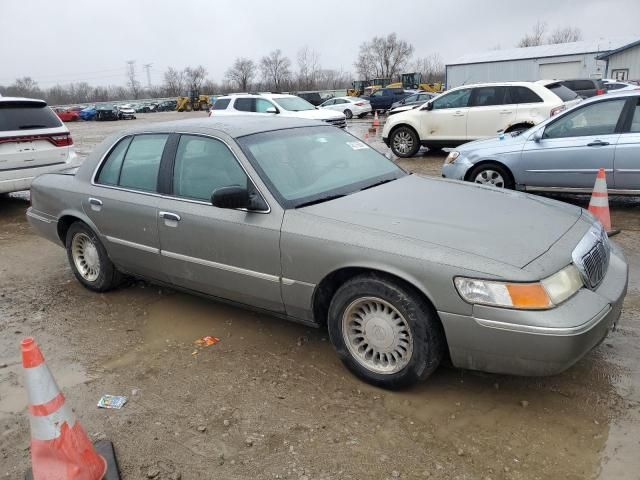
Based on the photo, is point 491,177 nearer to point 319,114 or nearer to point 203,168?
point 203,168

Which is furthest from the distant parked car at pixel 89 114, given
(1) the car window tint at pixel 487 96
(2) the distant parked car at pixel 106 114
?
(1) the car window tint at pixel 487 96

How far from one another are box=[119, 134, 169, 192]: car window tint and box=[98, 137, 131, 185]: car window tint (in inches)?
2.6

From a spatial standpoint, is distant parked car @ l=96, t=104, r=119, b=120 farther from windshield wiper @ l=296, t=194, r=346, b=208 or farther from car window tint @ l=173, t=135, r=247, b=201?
windshield wiper @ l=296, t=194, r=346, b=208

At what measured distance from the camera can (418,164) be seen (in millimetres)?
11695

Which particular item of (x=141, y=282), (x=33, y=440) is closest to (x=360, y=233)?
(x=33, y=440)

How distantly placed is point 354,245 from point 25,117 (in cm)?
712

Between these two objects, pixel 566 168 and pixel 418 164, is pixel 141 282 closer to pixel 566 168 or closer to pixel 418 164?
pixel 566 168

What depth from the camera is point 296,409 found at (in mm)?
3037

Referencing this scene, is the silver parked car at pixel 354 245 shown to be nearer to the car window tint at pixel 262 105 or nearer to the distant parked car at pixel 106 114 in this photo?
the car window tint at pixel 262 105

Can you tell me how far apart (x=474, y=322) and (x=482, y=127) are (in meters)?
9.55

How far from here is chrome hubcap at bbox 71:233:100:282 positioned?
4.84 m

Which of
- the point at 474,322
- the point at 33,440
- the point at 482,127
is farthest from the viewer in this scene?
the point at 482,127

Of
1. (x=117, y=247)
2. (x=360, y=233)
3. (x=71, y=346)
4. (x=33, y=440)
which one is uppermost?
(x=360, y=233)

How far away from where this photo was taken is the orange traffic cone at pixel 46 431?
240 centimetres
